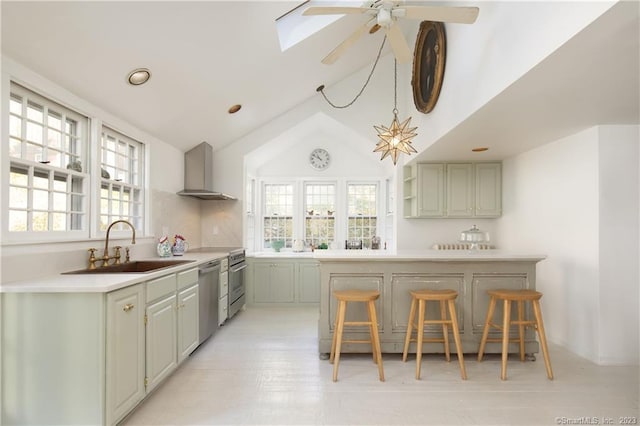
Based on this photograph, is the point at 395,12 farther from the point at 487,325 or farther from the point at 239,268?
the point at 239,268

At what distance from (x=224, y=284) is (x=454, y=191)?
10.8 feet

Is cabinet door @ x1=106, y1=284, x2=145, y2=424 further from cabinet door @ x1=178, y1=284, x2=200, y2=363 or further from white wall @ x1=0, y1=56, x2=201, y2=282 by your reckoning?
white wall @ x1=0, y1=56, x2=201, y2=282

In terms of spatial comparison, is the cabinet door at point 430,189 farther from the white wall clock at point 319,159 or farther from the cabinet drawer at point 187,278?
the cabinet drawer at point 187,278

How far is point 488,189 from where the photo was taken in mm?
4598

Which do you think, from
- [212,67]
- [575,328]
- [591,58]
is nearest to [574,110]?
[591,58]

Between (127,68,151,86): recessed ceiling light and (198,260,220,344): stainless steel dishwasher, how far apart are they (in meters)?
1.76

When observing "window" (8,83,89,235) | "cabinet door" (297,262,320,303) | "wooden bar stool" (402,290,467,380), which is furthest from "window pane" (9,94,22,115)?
"cabinet door" (297,262,320,303)

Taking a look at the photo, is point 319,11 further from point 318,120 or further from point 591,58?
point 318,120

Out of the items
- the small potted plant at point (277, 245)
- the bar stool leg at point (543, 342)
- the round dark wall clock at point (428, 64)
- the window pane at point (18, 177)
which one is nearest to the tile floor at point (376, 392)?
the bar stool leg at point (543, 342)

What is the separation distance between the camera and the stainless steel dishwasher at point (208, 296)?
3336 mm

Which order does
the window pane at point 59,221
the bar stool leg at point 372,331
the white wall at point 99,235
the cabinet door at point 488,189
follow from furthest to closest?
the cabinet door at point 488,189, the bar stool leg at point 372,331, the window pane at point 59,221, the white wall at point 99,235

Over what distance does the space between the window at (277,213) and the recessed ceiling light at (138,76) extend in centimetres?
331

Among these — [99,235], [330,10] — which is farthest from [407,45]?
[99,235]

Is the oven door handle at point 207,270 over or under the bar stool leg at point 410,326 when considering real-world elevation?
over
